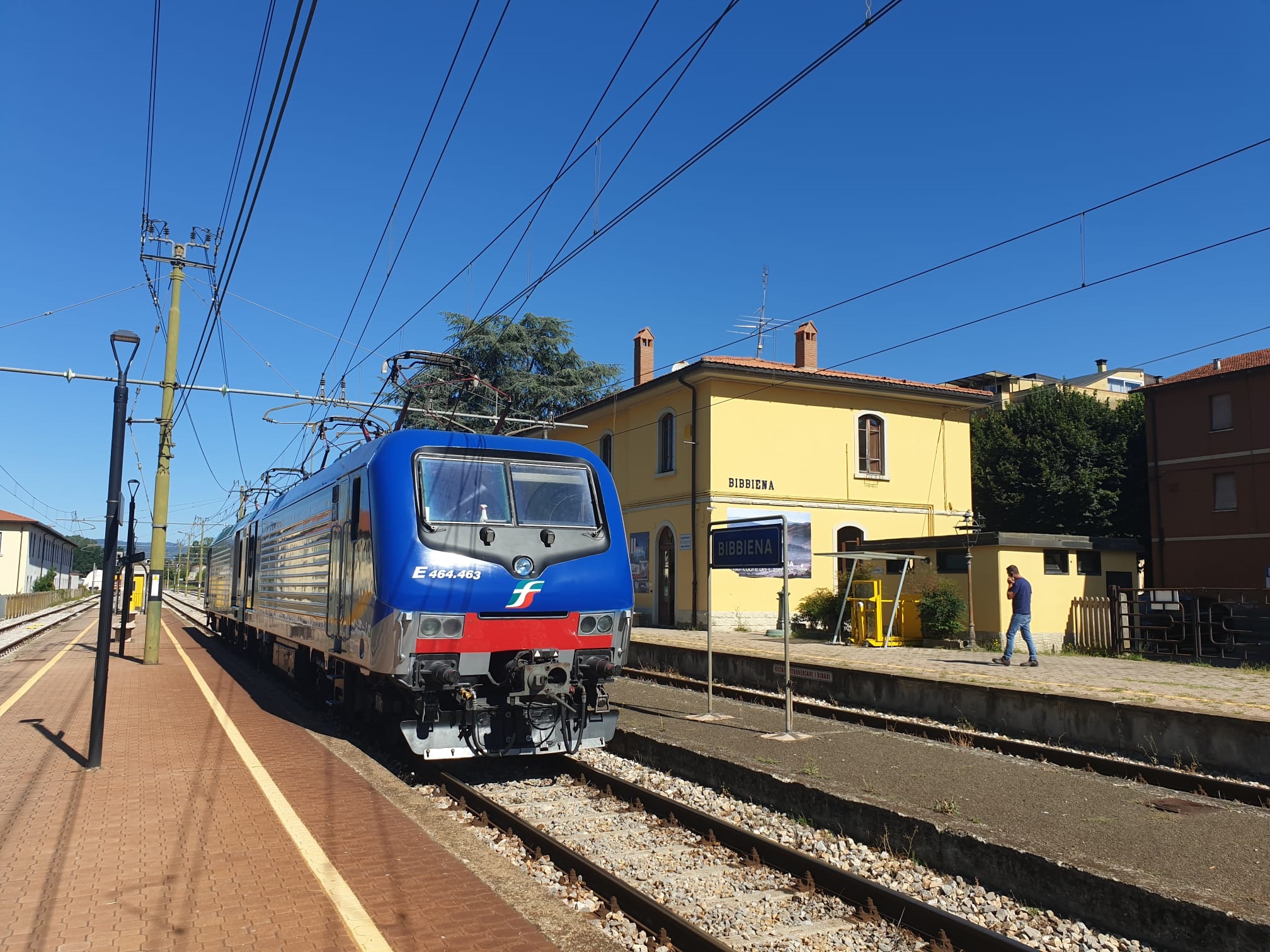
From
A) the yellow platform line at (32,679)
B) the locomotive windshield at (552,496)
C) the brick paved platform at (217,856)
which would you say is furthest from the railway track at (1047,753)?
the yellow platform line at (32,679)

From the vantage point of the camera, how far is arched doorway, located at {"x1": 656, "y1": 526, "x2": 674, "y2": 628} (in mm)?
27016

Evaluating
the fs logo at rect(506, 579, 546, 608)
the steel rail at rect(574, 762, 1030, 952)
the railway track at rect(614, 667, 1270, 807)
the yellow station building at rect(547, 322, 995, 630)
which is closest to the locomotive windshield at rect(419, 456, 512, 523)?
the fs logo at rect(506, 579, 546, 608)

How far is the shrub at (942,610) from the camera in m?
19.8

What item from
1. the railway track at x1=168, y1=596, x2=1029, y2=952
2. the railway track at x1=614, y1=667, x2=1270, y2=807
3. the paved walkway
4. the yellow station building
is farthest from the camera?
the yellow station building

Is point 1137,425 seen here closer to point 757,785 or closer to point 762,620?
point 762,620

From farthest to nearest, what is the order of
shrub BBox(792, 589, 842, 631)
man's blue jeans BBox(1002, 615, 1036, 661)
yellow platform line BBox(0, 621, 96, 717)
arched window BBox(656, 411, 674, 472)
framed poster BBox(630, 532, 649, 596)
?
framed poster BBox(630, 532, 649, 596) < arched window BBox(656, 411, 674, 472) < shrub BBox(792, 589, 842, 631) < man's blue jeans BBox(1002, 615, 1036, 661) < yellow platform line BBox(0, 621, 96, 717)

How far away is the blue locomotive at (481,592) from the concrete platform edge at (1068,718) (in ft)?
15.8

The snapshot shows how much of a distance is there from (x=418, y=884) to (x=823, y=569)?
22185mm

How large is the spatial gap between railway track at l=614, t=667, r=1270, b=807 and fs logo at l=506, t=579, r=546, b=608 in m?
4.46

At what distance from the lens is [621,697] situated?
1347 cm

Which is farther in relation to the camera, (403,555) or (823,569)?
(823,569)

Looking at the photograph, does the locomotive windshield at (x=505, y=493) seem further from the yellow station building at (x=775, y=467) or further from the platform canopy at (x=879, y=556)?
the yellow station building at (x=775, y=467)

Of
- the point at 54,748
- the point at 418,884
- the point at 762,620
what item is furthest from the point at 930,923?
the point at 762,620

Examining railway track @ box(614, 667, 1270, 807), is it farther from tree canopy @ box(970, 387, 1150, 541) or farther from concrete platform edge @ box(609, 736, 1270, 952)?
tree canopy @ box(970, 387, 1150, 541)
